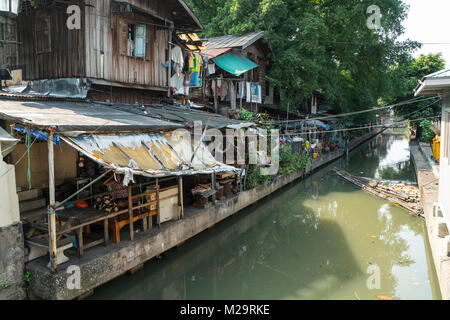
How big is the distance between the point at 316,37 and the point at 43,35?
14549 millimetres

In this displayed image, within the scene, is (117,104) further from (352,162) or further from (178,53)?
(352,162)

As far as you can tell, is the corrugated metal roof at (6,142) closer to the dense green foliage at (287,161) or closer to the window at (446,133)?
the window at (446,133)

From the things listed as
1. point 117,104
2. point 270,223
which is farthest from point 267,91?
point 117,104

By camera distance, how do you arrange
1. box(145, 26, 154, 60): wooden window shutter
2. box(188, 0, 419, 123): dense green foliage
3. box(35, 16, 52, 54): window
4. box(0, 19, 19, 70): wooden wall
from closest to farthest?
1. box(35, 16, 52, 54): window
2. box(0, 19, 19, 70): wooden wall
3. box(145, 26, 154, 60): wooden window shutter
4. box(188, 0, 419, 123): dense green foliage

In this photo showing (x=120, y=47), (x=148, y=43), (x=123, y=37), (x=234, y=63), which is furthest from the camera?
(x=234, y=63)

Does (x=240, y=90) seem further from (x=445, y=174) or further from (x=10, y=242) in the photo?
(x=10, y=242)

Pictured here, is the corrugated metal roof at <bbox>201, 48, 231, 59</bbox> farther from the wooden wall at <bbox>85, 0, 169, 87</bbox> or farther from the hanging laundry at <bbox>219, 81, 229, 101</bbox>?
the wooden wall at <bbox>85, 0, 169, 87</bbox>

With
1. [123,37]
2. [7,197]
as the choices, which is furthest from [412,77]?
[7,197]

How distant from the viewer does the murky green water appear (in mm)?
7402

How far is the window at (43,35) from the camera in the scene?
965 cm

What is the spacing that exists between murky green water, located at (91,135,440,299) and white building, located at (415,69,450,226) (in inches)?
82.3

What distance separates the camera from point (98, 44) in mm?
9508

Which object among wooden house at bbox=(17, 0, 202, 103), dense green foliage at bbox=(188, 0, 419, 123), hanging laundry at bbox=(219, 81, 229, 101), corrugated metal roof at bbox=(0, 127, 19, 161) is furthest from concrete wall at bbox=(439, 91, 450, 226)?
dense green foliage at bbox=(188, 0, 419, 123)

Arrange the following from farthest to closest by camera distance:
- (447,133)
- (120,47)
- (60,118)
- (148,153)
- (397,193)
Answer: (397,193), (120,47), (447,133), (148,153), (60,118)
